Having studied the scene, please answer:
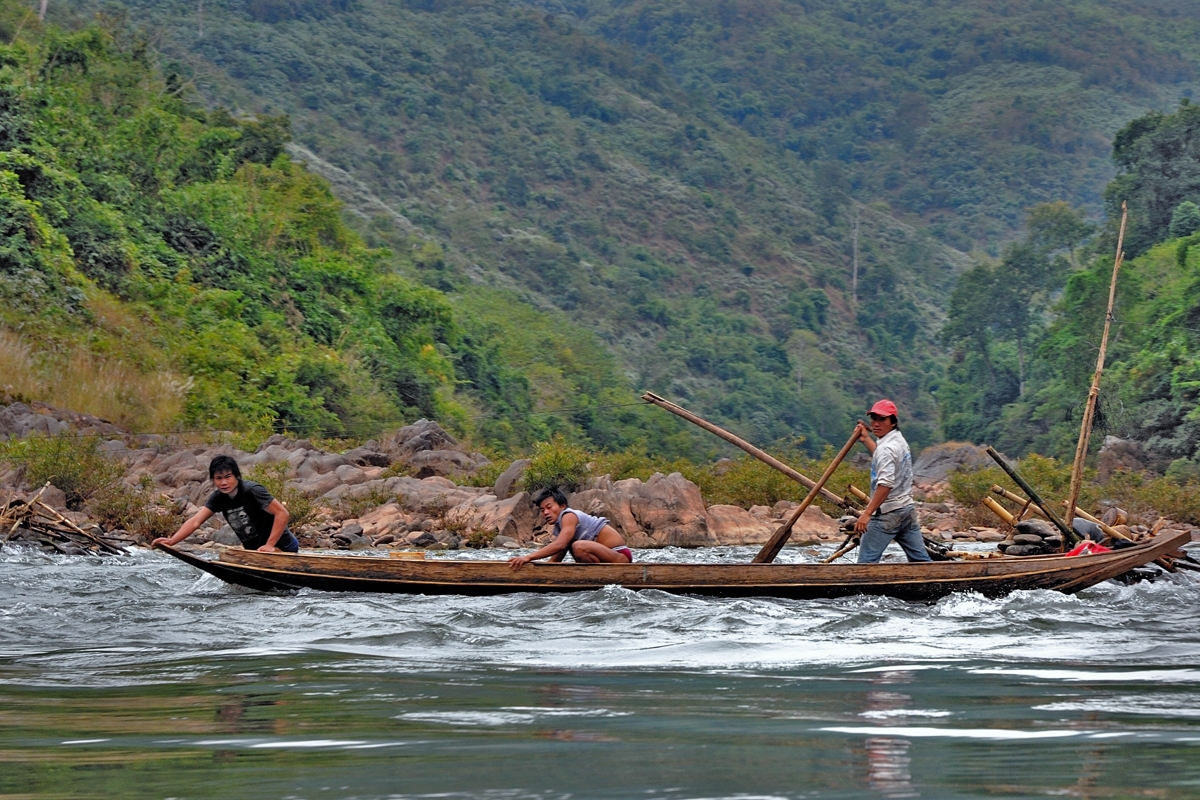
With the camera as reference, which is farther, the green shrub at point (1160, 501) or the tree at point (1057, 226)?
the tree at point (1057, 226)

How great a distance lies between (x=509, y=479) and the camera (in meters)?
24.9

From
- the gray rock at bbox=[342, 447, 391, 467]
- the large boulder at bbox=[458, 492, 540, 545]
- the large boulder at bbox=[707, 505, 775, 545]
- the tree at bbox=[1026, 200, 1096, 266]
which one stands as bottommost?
the large boulder at bbox=[707, 505, 775, 545]

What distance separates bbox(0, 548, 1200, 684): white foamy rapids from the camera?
8359 millimetres

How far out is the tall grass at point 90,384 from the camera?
2822 centimetres

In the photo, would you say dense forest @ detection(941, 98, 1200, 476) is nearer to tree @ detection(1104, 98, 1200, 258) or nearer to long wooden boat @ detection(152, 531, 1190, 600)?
tree @ detection(1104, 98, 1200, 258)

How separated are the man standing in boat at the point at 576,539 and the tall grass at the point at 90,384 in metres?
19.2

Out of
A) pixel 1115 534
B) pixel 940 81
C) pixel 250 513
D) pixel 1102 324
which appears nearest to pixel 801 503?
pixel 1115 534

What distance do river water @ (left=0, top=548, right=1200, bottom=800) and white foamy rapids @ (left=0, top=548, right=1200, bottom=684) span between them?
0.15 ft

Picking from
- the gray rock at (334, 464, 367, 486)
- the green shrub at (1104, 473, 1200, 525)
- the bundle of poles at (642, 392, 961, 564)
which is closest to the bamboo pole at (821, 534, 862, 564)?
the bundle of poles at (642, 392, 961, 564)

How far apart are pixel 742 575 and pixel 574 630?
1948mm

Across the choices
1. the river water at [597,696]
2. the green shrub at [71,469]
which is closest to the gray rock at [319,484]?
the green shrub at [71,469]

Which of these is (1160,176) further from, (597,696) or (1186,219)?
(597,696)

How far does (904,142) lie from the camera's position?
121125 mm

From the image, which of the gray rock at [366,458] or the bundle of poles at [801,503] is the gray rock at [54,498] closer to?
the gray rock at [366,458]
